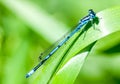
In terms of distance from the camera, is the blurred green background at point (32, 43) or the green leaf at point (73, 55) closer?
the green leaf at point (73, 55)

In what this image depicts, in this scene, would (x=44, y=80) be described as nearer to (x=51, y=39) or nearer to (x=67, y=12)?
(x=51, y=39)

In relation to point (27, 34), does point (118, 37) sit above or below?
above

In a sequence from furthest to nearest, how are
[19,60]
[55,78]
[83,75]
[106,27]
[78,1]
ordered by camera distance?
[78,1], [83,75], [19,60], [106,27], [55,78]

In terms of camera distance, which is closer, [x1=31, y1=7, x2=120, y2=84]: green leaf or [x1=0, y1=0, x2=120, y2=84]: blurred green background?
[x1=31, y1=7, x2=120, y2=84]: green leaf

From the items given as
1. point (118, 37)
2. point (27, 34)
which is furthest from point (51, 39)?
point (118, 37)

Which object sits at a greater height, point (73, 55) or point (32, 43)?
point (32, 43)

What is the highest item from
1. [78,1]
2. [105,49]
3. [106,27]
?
[78,1]

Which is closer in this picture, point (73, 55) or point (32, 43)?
point (73, 55)

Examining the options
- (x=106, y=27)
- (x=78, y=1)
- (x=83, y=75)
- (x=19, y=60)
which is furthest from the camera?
(x=78, y=1)
